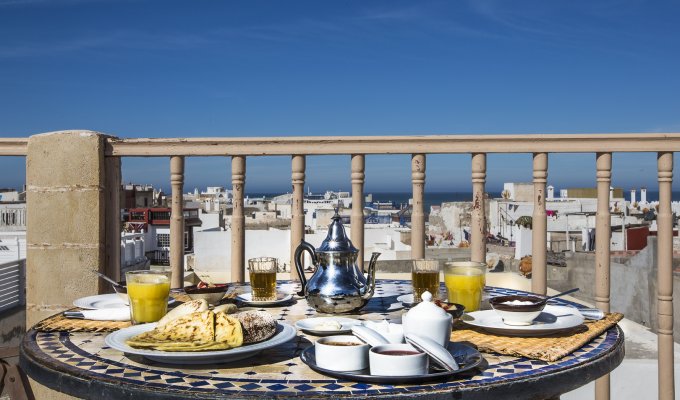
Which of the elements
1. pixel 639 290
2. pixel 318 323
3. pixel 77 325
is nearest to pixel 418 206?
pixel 318 323

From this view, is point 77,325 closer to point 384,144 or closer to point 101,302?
point 101,302

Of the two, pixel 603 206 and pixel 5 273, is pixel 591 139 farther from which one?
pixel 5 273

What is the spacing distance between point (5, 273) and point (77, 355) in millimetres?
14865

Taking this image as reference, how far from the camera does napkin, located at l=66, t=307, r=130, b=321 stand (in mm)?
1841

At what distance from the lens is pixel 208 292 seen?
199 cm

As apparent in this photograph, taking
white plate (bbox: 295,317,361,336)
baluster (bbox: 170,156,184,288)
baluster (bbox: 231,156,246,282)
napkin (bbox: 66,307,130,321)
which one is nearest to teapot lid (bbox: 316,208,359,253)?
white plate (bbox: 295,317,361,336)

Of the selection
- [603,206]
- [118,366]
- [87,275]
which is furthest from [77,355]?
[603,206]

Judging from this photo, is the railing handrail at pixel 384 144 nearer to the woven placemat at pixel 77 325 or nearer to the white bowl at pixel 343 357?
the woven placemat at pixel 77 325

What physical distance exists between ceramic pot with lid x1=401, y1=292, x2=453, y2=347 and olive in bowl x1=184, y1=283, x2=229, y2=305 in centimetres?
74

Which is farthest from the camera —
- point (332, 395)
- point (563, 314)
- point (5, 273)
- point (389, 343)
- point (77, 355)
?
point (5, 273)

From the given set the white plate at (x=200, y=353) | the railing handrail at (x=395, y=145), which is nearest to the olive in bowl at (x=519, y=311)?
the white plate at (x=200, y=353)

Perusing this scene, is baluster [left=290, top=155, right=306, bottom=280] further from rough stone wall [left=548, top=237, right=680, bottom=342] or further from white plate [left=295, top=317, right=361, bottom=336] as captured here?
rough stone wall [left=548, top=237, right=680, bottom=342]

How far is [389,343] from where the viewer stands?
1368mm

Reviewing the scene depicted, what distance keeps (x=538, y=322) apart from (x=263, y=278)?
818 mm
